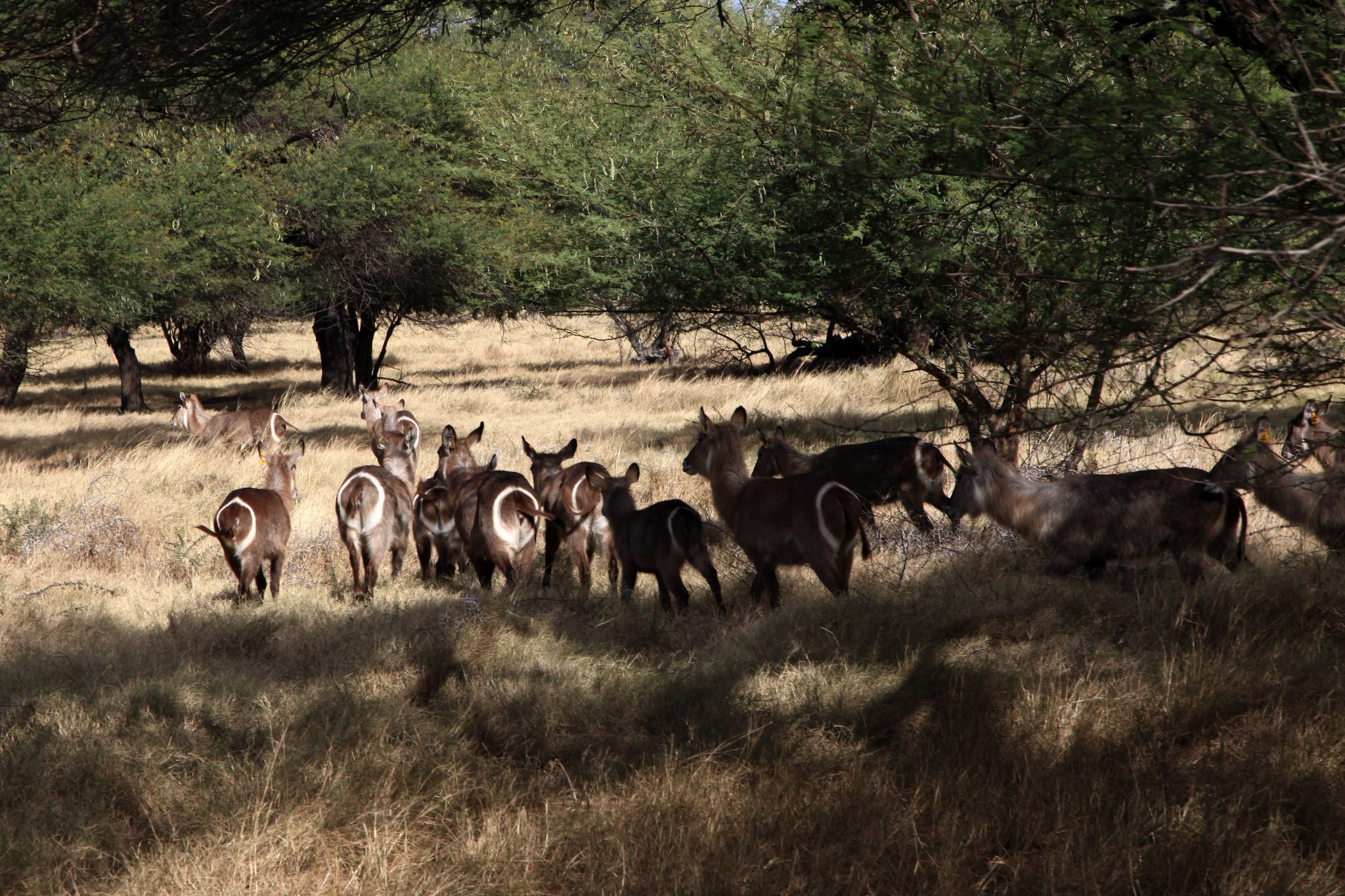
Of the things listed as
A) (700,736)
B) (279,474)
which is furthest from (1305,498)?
(279,474)

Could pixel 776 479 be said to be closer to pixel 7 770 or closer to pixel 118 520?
pixel 7 770

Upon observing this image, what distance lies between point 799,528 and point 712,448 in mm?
1995

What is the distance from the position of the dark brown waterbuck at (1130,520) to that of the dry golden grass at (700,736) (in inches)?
8.5

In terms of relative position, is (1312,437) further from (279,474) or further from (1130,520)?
(279,474)

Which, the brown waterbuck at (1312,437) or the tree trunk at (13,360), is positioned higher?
the tree trunk at (13,360)

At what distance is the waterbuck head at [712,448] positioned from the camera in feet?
28.0

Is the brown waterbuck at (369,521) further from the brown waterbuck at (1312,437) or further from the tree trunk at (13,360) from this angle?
the tree trunk at (13,360)

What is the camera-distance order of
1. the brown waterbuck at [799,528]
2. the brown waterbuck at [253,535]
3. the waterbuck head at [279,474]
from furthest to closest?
the waterbuck head at [279,474], the brown waterbuck at [253,535], the brown waterbuck at [799,528]

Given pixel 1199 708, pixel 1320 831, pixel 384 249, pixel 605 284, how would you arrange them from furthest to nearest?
pixel 384 249 < pixel 605 284 < pixel 1199 708 < pixel 1320 831

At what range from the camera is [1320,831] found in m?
3.86

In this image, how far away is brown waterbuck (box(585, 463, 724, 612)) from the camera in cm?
723

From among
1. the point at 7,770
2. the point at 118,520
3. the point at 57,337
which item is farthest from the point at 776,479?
the point at 57,337

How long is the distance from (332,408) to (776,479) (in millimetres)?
17531

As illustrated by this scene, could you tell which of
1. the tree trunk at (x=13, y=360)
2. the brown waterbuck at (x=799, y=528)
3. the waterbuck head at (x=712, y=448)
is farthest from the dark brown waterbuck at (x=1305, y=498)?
the tree trunk at (x=13, y=360)
